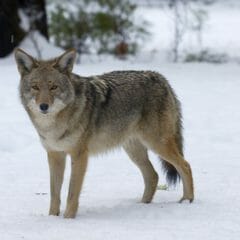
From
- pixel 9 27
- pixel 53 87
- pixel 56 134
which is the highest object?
pixel 53 87

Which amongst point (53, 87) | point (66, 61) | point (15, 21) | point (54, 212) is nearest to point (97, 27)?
point (15, 21)

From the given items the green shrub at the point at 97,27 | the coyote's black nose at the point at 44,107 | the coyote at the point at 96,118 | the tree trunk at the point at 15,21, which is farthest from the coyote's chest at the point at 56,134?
the green shrub at the point at 97,27

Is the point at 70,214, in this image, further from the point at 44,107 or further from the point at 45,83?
the point at 45,83

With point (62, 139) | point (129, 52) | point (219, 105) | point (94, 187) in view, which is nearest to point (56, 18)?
point (129, 52)

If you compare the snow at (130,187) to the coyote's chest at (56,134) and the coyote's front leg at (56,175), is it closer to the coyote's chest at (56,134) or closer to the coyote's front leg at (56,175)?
the coyote's front leg at (56,175)

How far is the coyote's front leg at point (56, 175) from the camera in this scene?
6.71 metres

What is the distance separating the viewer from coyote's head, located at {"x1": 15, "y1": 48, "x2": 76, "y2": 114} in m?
6.25

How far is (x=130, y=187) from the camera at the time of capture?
7.91 m

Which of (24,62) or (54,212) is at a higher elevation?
(24,62)

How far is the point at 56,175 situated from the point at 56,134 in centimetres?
53

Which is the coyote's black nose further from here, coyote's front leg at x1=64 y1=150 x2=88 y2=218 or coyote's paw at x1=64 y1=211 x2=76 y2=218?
coyote's paw at x1=64 y1=211 x2=76 y2=218

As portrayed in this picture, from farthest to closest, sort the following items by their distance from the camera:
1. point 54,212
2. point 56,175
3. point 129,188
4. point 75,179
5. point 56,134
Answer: point 129,188 → point 56,175 → point 54,212 → point 75,179 → point 56,134

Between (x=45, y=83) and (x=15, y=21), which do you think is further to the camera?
(x=15, y=21)

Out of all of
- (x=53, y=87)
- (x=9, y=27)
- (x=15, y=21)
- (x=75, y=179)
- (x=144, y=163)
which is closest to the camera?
(x=53, y=87)
